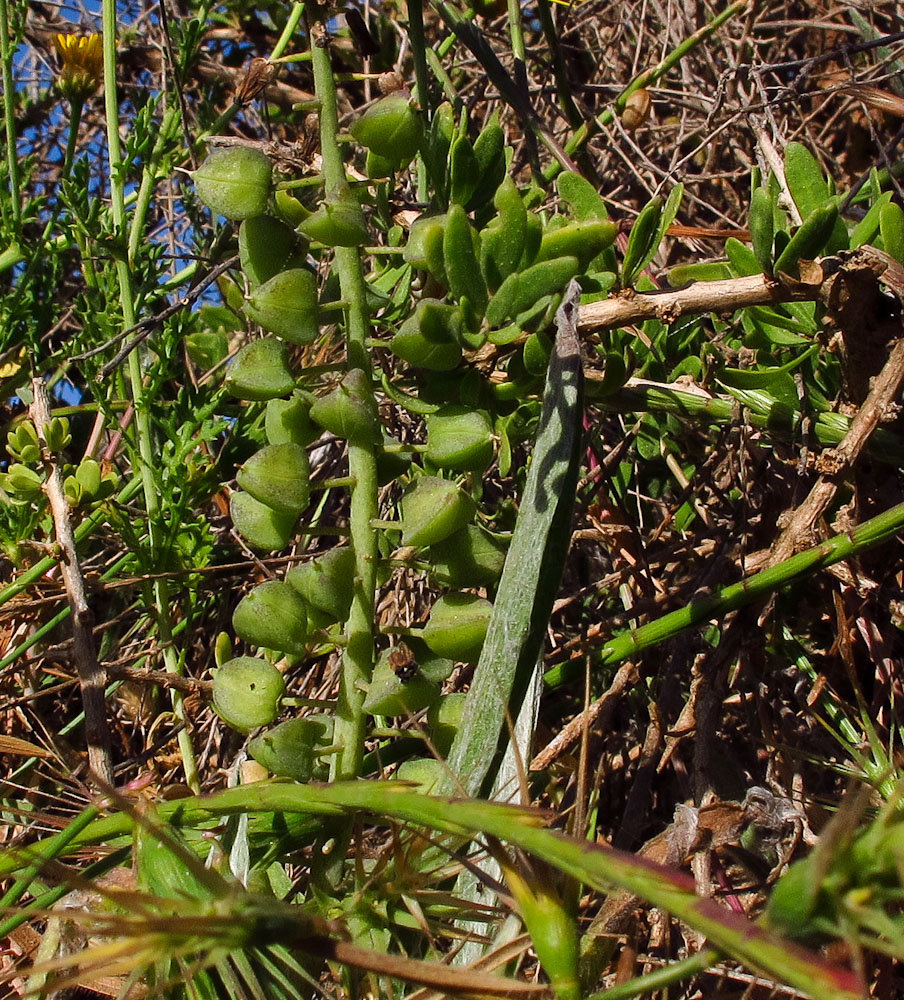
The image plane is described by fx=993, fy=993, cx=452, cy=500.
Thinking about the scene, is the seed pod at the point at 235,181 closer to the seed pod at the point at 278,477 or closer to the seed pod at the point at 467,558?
the seed pod at the point at 278,477

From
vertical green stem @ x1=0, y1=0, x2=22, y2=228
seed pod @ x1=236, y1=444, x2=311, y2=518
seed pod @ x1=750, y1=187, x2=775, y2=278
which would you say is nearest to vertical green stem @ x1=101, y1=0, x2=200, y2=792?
vertical green stem @ x1=0, y1=0, x2=22, y2=228

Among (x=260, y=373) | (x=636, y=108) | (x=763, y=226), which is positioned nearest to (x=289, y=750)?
(x=260, y=373)

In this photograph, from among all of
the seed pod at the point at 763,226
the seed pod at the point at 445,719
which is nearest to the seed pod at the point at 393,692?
the seed pod at the point at 445,719

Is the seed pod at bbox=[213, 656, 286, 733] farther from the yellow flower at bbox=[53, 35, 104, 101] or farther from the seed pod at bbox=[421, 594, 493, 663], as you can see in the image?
the yellow flower at bbox=[53, 35, 104, 101]

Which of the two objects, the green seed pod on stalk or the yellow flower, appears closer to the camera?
the green seed pod on stalk

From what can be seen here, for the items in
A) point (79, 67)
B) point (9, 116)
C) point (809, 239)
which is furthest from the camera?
point (79, 67)

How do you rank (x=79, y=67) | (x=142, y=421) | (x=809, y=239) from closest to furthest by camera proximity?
(x=809, y=239) < (x=142, y=421) < (x=79, y=67)

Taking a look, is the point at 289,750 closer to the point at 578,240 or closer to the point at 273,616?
the point at 273,616
